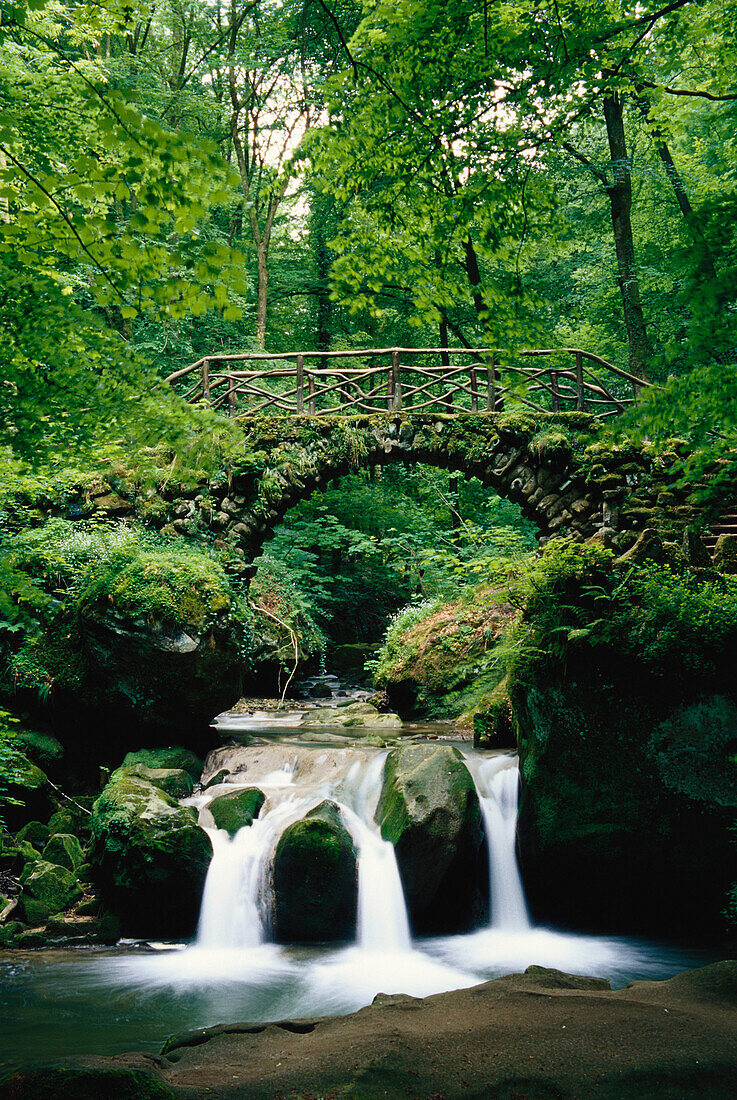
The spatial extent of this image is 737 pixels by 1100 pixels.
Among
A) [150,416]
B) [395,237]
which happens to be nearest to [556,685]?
[395,237]

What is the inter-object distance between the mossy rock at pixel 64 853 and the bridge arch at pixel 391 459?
219 inches

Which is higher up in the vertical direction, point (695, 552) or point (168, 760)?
point (695, 552)

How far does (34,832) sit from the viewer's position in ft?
25.5

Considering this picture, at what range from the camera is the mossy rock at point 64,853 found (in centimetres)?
730

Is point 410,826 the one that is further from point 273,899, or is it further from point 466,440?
point 466,440

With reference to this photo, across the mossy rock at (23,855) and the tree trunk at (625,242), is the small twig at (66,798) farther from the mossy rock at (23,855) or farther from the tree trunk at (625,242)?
the tree trunk at (625,242)

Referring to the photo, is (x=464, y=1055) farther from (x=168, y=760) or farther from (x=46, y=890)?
(x=168, y=760)

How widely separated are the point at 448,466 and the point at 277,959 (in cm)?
848

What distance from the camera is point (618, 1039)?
3.51 metres

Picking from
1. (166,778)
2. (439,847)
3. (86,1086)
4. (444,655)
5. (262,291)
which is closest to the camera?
(86,1086)

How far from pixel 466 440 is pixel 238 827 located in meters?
7.49

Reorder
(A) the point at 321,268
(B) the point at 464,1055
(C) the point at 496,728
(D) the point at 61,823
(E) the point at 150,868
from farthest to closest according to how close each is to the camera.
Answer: (A) the point at 321,268
(C) the point at 496,728
(D) the point at 61,823
(E) the point at 150,868
(B) the point at 464,1055

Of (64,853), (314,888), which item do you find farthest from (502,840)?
(64,853)

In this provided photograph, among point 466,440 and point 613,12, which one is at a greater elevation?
point 613,12
